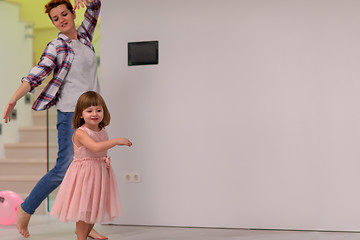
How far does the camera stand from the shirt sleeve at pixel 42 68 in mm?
2633

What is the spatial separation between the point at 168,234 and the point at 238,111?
0.81m

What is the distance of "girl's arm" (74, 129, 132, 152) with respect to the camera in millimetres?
2230

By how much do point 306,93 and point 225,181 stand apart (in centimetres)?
69

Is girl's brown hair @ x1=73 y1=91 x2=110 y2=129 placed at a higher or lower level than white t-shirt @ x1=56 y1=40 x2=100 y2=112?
lower

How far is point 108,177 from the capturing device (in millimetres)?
2418

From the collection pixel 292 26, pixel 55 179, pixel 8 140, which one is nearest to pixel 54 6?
pixel 55 179

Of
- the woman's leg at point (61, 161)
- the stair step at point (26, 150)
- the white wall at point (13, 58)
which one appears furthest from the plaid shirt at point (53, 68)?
the white wall at point (13, 58)

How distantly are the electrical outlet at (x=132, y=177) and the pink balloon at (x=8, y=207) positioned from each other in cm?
68

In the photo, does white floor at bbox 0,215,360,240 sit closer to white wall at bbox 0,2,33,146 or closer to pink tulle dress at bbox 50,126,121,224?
pink tulle dress at bbox 50,126,121,224

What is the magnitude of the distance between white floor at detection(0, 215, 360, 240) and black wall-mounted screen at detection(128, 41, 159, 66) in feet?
3.28

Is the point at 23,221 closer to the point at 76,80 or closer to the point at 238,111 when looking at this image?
the point at 76,80

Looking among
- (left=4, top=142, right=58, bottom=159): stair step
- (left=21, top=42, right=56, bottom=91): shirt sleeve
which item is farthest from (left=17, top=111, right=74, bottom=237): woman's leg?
(left=4, top=142, right=58, bottom=159): stair step

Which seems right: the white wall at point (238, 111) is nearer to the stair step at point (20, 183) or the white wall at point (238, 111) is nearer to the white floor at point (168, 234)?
the white floor at point (168, 234)

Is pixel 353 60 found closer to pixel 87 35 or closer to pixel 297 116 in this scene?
pixel 297 116
